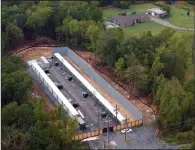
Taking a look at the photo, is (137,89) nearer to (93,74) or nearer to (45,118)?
(93,74)

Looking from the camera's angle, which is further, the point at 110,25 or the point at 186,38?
the point at 110,25

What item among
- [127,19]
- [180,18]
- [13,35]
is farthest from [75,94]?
[180,18]

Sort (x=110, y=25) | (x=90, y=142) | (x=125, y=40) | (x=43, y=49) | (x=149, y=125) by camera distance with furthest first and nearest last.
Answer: (x=110, y=25), (x=43, y=49), (x=125, y=40), (x=149, y=125), (x=90, y=142)

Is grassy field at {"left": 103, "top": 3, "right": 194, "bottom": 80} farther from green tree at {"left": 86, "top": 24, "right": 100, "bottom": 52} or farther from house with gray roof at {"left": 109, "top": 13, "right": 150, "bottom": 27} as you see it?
green tree at {"left": 86, "top": 24, "right": 100, "bottom": 52}

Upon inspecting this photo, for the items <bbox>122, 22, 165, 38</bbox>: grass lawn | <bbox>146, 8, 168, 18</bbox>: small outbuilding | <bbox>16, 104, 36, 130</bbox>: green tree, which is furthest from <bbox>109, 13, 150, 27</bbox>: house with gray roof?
<bbox>16, 104, 36, 130</bbox>: green tree

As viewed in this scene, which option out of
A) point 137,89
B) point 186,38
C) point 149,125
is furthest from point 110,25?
point 149,125

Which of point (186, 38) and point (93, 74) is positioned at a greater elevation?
point (186, 38)

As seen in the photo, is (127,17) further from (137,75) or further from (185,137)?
(185,137)
